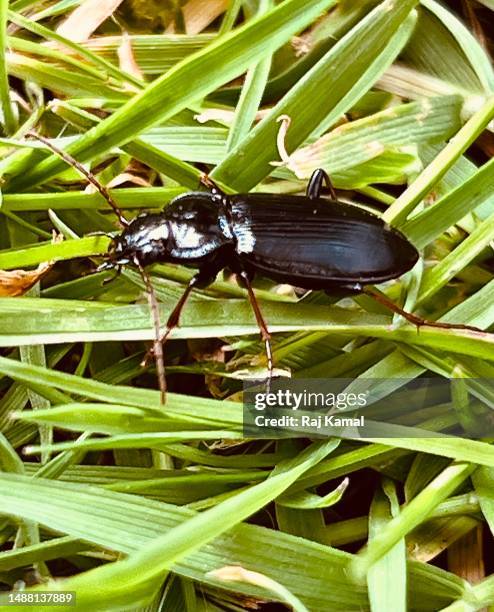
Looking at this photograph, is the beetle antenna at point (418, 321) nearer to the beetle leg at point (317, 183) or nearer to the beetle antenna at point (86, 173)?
the beetle leg at point (317, 183)

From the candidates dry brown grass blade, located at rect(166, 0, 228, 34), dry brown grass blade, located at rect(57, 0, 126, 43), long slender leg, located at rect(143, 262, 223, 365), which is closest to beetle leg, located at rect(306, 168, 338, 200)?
long slender leg, located at rect(143, 262, 223, 365)

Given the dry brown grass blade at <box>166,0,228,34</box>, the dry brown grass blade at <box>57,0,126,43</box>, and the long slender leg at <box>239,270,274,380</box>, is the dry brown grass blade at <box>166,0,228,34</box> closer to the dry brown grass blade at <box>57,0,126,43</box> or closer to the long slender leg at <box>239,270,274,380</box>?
the dry brown grass blade at <box>57,0,126,43</box>

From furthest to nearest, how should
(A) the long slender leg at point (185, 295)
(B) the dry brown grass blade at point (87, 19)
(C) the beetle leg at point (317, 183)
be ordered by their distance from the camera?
(B) the dry brown grass blade at point (87, 19) → (C) the beetle leg at point (317, 183) → (A) the long slender leg at point (185, 295)

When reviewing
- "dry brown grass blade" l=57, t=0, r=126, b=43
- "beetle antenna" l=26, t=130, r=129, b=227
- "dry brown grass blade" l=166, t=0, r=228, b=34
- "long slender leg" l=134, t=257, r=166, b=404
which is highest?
"dry brown grass blade" l=166, t=0, r=228, b=34

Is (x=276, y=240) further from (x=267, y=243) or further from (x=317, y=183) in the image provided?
(x=317, y=183)

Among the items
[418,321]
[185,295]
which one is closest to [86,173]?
[185,295]

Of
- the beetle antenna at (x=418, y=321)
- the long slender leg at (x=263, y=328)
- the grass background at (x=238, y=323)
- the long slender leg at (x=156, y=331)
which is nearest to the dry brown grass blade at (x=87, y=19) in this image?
the grass background at (x=238, y=323)

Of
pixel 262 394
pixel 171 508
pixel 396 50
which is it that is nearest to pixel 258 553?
pixel 171 508
